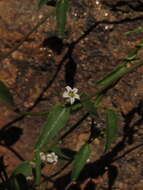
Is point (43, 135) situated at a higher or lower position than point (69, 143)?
higher

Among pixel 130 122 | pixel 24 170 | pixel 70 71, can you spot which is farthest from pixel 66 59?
pixel 24 170

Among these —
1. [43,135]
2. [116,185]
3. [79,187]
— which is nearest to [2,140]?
[79,187]

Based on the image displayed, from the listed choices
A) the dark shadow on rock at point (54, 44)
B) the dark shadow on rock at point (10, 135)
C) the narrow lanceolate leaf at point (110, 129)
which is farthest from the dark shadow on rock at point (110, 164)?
the narrow lanceolate leaf at point (110, 129)

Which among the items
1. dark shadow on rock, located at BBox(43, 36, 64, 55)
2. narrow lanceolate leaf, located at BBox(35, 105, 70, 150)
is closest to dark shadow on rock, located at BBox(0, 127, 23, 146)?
dark shadow on rock, located at BBox(43, 36, 64, 55)

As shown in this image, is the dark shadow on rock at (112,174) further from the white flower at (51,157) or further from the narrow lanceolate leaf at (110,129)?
the narrow lanceolate leaf at (110,129)

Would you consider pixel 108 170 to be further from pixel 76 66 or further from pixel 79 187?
pixel 76 66

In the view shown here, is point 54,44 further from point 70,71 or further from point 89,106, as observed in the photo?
point 89,106

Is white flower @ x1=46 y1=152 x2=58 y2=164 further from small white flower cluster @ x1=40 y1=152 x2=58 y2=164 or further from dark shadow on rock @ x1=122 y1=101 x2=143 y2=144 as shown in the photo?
dark shadow on rock @ x1=122 y1=101 x2=143 y2=144
